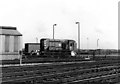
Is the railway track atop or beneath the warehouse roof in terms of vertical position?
beneath

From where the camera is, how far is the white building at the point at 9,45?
39.6 m

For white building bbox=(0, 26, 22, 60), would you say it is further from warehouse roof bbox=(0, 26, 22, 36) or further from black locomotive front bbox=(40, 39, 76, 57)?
black locomotive front bbox=(40, 39, 76, 57)

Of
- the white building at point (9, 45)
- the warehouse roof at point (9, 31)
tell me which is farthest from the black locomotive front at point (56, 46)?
the white building at point (9, 45)

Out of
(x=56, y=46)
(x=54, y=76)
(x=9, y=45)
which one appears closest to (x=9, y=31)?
(x=9, y=45)

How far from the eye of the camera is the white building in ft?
130

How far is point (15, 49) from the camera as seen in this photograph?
40.6m

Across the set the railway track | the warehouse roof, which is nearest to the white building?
the warehouse roof

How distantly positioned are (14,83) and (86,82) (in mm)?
3195

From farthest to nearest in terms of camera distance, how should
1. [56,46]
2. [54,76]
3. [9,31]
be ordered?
[56,46] < [9,31] < [54,76]

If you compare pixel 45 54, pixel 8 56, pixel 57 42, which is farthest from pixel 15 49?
pixel 57 42

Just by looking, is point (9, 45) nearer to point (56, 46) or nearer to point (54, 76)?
point (56, 46)

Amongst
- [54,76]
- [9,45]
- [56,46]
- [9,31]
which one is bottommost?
[54,76]

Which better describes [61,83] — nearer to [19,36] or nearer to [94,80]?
[94,80]

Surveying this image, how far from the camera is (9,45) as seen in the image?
40.5 metres
